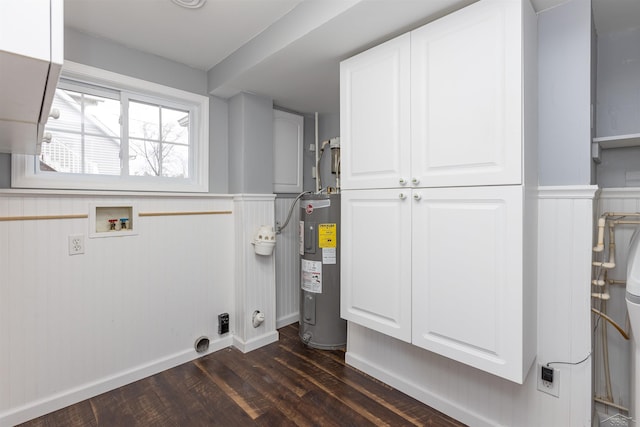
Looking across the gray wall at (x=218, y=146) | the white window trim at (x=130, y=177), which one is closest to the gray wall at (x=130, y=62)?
the white window trim at (x=130, y=177)

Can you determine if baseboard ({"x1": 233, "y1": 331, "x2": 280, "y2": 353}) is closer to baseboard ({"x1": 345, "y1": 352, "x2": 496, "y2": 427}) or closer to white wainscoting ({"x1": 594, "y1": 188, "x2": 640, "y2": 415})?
baseboard ({"x1": 345, "y1": 352, "x2": 496, "y2": 427})

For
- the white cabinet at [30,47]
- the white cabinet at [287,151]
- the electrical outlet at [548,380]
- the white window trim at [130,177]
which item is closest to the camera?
the white cabinet at [30,47]

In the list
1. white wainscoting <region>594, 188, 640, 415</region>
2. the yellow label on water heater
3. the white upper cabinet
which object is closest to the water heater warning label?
the yellow label on water heater

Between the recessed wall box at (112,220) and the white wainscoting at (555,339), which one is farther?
the recessed wall box at (112,220)

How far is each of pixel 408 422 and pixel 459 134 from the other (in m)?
1.50

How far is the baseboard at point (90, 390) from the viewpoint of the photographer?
165 cm

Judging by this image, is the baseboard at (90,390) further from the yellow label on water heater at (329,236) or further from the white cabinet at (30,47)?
the white cabinet at (30,47)

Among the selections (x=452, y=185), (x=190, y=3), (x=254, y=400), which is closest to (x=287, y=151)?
(x=190, y=3)

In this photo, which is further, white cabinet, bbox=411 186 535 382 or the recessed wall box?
the recessed wall box

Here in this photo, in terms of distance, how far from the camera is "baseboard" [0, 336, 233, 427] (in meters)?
1.65

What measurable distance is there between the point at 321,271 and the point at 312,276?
0.09 meters

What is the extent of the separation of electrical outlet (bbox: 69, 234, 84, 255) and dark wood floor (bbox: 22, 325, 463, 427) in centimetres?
89

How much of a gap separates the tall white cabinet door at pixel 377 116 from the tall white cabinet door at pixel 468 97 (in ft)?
0.21

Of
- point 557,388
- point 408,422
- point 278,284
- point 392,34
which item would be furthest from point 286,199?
point 557,388
